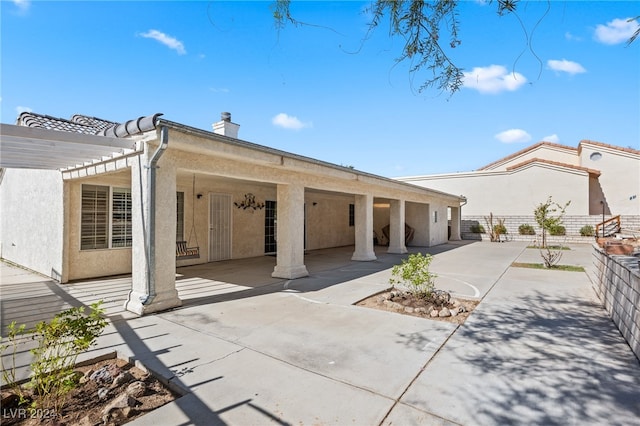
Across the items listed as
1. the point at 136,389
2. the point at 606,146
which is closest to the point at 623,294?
the point at 136,389

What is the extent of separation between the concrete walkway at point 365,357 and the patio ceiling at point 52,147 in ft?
10.1

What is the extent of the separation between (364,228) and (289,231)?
15.6ft

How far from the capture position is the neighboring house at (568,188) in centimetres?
2311

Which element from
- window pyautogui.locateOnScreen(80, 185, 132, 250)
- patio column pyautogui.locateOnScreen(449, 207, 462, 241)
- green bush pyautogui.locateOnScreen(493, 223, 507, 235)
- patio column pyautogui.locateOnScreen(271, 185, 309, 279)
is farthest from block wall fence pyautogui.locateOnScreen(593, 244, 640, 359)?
green bush pyautogui.locateOnScreen(493, 223, 507, 235)

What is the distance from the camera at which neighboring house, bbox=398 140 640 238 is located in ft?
75.8

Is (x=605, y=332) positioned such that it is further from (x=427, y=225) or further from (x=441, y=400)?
(x=427, y=225)

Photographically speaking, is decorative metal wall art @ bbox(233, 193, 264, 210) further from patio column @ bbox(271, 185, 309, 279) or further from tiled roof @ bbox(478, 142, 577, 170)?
tiled roof @ bbox(478, 142, 577, 170)

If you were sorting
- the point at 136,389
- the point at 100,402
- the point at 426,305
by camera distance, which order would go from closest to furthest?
the point at 100,402 < the point at 136,389 < the point at 426,305

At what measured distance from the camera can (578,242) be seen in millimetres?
21375

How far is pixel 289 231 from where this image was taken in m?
9.16

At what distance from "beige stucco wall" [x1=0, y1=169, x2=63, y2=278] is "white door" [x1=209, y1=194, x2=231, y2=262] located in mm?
4467

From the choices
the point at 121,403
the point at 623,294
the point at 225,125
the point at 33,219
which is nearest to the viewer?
the point at 121,403

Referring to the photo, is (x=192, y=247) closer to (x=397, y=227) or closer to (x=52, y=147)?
(x=52, y=147)

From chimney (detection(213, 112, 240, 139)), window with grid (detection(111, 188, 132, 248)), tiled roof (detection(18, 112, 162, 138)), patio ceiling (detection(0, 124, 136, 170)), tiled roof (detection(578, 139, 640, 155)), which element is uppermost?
Answer: tiled roof (detection(578, 139, 640, 155))
